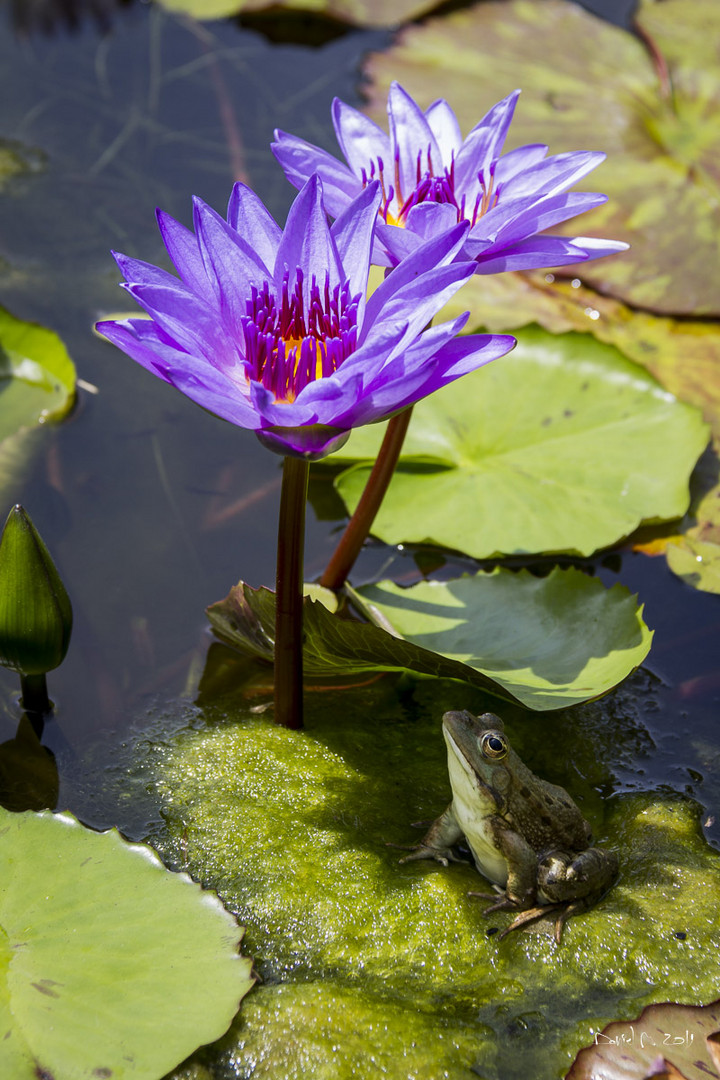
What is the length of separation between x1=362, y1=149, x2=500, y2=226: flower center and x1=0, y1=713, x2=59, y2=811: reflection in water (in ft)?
5.06

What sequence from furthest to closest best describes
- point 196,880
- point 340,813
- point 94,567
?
point 94,567
point 340,813
point 196,880

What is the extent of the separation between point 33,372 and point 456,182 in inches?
64.5

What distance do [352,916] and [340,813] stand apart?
0.26 m

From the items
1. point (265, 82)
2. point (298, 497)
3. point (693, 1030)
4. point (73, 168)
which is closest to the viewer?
point (693, 1030)

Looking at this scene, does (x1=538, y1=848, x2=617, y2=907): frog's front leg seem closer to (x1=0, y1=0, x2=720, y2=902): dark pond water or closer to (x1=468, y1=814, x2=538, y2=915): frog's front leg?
(x1=468, y1=814, x2=538, y2=915): frog's front leg

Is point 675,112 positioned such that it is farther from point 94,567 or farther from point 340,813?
point 340,813

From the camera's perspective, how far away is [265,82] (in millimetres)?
4555

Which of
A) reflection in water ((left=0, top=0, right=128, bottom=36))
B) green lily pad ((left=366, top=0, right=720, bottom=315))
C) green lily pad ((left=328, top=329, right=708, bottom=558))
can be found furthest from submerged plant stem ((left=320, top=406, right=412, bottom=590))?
reflection in water ((left=0, top=0, right=128, bottom=36))

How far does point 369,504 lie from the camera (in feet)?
7.95

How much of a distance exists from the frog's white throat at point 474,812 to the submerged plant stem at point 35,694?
105cm

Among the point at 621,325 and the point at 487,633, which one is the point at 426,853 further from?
the point at 621,325

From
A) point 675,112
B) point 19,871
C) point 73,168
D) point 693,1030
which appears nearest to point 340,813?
point 19,871

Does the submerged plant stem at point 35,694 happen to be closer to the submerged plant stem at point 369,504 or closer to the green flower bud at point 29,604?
the green flower bud at point 29,604

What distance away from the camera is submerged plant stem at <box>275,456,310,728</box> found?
1774 millimetres
